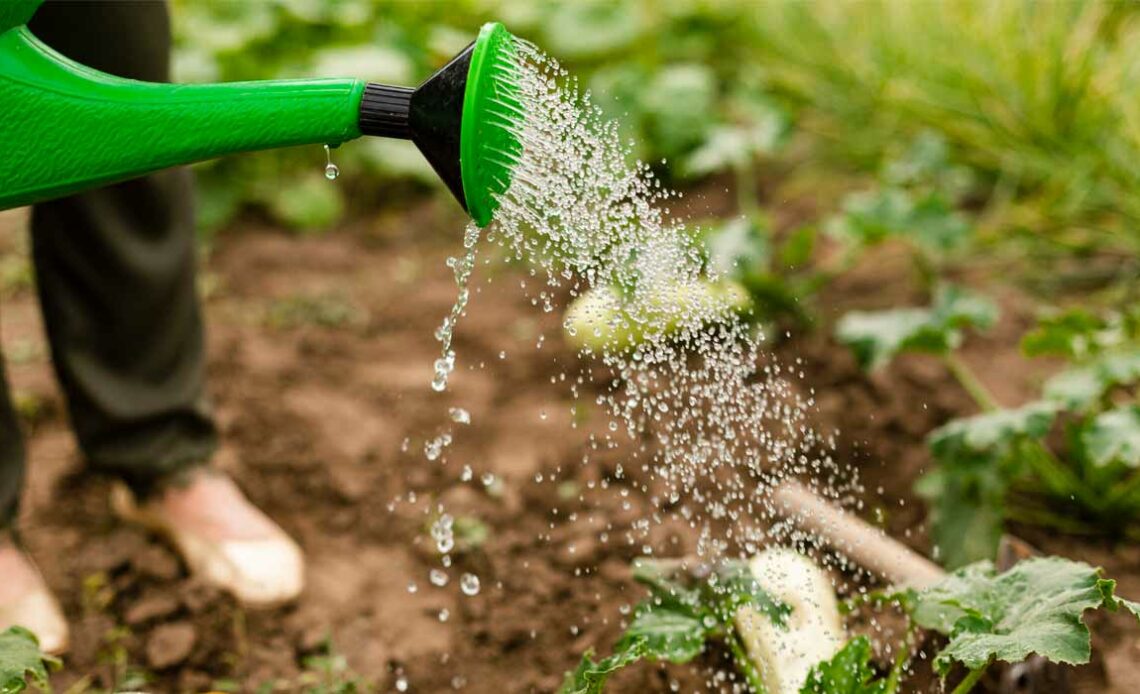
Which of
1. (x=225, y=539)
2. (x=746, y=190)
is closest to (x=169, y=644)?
(x=225, y=539)

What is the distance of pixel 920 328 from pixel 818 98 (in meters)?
1.63

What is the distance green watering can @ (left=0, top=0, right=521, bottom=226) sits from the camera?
3.43ft

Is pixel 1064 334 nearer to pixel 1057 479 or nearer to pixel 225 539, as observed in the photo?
pixel 1057 479

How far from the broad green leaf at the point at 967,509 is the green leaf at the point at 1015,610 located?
10.8 inches

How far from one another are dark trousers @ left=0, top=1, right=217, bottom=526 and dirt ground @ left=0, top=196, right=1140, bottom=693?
21cm

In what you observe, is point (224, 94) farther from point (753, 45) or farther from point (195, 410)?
point (753, 45)

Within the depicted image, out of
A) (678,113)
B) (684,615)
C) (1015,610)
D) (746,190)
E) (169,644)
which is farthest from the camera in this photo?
(678,113)

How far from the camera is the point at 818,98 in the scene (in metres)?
3.27

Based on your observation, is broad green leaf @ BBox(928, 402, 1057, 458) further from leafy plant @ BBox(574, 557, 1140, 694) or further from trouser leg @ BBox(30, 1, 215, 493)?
trouser leg @ BBox(30, 1, 215, 493)

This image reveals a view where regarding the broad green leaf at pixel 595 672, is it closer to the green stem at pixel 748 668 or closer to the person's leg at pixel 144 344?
the green stem at pixel 748 668

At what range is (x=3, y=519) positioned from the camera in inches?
62.6

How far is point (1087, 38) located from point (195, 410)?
2336 millimetres

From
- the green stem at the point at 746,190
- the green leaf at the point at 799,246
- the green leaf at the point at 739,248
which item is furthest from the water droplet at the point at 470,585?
the green stem at the point at 746,190

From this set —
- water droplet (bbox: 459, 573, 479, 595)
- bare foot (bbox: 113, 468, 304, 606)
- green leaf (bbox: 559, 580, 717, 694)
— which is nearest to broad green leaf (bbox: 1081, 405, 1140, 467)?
green leaf (bbox: 559, 580, 717, 694)
